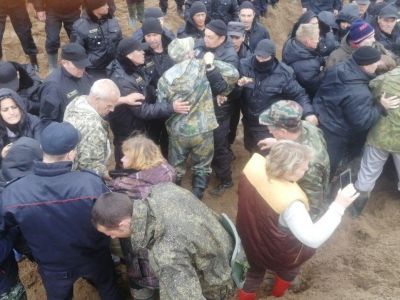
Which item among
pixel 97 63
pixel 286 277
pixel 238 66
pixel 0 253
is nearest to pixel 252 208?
pixel 286 277

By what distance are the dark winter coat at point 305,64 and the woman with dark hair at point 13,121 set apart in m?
3.10

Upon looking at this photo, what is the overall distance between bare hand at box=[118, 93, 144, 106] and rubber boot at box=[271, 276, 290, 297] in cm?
222

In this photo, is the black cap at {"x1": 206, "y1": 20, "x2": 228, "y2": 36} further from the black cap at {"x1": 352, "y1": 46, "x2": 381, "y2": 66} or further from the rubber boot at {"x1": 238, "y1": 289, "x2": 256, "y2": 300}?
the rubber boot at {"x1": 238, "y1": 289, "x2": 256, "y2": 300}

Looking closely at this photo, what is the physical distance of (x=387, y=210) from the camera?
5.12 m

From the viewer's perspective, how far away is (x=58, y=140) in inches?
120

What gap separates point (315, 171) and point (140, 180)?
1461mm

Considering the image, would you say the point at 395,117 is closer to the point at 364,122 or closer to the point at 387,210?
the point at 364,122

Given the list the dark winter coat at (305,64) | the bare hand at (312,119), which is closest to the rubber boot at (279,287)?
the bare hand at (312,119)

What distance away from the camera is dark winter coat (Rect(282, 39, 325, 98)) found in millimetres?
5301

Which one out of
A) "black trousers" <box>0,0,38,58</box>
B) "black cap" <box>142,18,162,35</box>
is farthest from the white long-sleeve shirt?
"black trousers" <box>0,0,38,58</box>

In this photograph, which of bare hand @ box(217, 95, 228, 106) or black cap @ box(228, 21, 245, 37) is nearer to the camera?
bare hand @ box(217, 95, 228, 106)

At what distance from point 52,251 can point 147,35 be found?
290 cm

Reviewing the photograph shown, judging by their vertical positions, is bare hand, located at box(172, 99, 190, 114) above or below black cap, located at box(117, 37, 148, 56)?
below

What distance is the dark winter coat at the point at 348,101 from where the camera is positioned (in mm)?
4434
